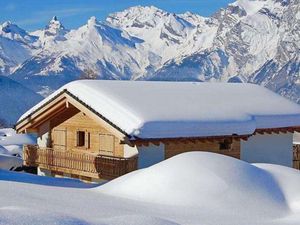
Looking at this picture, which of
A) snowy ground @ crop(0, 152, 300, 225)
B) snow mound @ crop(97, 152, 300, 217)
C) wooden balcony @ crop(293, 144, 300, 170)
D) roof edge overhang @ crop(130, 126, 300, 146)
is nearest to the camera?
snowy ground @ crop(0, 152, 300, 225)

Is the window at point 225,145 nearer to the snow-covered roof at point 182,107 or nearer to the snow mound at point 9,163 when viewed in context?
the snow-covered roof at point 182,107

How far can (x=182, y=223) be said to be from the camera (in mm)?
10914

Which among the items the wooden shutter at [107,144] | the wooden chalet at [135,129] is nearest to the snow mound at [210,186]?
the wooden chalet at [135,129]

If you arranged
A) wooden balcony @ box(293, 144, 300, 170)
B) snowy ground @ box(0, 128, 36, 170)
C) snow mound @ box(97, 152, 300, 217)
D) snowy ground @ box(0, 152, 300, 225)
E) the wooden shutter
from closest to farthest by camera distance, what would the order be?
snowy ground @ box(0, 152, 300, 225)
snow mound @ box(97, 152, 300, 217)
the wooden shutter
wooden balcony @ box(293, 144, 300, 170)
snowy ground @ box(0, 128, 36, 170)

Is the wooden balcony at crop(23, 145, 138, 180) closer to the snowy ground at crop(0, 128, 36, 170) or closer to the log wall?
the log wall

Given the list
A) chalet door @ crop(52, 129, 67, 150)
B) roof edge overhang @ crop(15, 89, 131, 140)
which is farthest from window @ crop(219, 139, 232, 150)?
chalet door @ crop(52, 129, 67, 150)

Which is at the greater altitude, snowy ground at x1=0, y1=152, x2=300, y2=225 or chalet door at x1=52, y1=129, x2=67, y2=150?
chalet door at x1=52, y1=129, x2=67, y2=150

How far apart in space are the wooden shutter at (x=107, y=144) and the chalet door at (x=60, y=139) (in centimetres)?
263

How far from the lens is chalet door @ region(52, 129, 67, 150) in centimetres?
2498

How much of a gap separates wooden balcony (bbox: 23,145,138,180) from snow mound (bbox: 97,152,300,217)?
516 centimetres

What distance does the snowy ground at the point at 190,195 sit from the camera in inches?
455

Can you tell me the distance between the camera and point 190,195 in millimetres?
13320

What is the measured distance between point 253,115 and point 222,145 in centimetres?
169

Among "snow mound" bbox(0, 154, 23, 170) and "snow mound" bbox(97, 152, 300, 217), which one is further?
"snow mound" bbox(0, 154, 23, 170)
